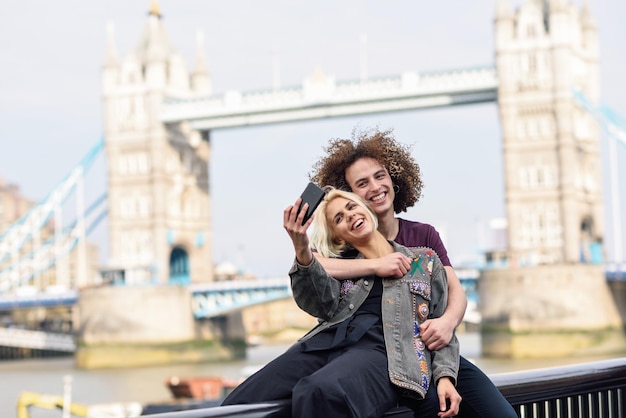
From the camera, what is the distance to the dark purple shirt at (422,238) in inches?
87.2

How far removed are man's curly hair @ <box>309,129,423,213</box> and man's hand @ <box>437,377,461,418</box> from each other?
471mm

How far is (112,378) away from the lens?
86.6 feet

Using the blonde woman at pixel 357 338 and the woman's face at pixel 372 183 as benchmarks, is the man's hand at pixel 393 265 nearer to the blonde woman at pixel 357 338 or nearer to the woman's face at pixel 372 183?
the blonde woman at pixel 357 338

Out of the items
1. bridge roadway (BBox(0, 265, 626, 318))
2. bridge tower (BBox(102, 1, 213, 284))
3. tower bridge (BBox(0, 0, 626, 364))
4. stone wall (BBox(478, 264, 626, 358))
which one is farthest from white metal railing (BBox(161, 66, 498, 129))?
stone wall (BBox(478, 264, 626, 358))

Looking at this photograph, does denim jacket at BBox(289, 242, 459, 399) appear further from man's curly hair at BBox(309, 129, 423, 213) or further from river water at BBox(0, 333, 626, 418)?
river water at BBox(0, 333, 626, 418)

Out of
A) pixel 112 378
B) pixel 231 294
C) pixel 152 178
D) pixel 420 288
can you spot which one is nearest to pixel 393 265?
pixel 420 288

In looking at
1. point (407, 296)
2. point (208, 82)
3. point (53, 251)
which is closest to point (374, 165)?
point (407, 296)

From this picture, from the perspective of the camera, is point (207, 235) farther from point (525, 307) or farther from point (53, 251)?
point (525, 307)

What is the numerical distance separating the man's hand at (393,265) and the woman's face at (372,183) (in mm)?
178

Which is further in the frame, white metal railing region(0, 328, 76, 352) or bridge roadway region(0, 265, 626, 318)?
white metal railing region(0, 328, 76, 352)

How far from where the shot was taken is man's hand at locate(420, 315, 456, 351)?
2.00m

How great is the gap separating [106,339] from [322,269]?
30712mm

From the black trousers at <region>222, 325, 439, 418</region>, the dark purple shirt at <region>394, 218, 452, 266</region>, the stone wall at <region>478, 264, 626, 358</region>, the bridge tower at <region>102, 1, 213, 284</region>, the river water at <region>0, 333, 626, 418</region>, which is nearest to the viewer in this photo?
the black trousers at <region>222, 325, 439, 418</region>

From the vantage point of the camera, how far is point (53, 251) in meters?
44.4
